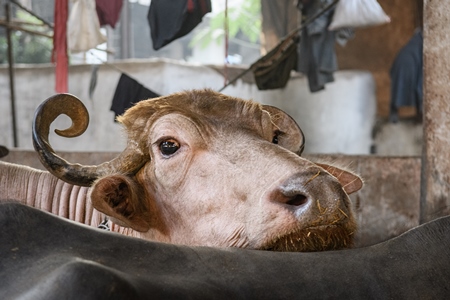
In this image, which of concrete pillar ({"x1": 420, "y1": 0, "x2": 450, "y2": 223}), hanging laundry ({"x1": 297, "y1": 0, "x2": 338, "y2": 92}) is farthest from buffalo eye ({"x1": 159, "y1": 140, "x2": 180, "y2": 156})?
hanging laundry ({"x1": 297, "y1": 0, "x2": 338, "y2": 92})

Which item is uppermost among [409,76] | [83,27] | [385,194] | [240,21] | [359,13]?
[240,21]

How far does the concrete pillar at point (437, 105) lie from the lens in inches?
164

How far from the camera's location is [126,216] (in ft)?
10.3

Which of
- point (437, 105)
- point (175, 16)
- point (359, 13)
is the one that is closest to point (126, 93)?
point (175, 16)

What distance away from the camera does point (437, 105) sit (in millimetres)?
4195

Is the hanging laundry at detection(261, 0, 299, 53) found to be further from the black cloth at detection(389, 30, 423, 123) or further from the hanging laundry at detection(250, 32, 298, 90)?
the hanging laundry at detection(250, 32, 298, 90)

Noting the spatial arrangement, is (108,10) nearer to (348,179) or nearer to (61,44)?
(61,44)

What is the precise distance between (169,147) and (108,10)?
5967 millimetres

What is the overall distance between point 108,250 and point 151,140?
162cm

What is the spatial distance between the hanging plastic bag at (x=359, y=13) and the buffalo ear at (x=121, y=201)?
581 centimetres

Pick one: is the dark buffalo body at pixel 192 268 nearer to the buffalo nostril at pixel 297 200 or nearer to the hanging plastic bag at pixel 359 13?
the buffalo nostril at pixel 297 200

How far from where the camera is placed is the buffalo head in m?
2.68

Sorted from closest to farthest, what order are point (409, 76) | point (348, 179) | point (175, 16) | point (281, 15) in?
point (348, 179), point (175, 16), point (409, 76), point (281, 15)

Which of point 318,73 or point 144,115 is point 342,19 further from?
point 144,115
